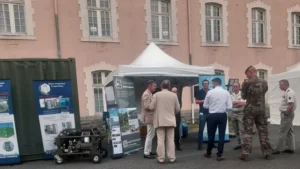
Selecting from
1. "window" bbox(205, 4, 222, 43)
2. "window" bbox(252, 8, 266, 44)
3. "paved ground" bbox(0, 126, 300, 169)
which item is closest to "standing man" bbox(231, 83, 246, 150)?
"paved ground" bbox(0, 126, 300, 169)

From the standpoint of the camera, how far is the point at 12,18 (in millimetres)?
9906

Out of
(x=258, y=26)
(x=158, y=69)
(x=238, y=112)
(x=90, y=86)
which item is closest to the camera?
(x=238, y=112)

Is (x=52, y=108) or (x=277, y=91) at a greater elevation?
(x=52, y=108)

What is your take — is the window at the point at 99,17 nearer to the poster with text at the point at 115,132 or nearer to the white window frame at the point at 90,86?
the white window frame at the point at 90,86

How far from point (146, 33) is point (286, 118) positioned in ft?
23.2

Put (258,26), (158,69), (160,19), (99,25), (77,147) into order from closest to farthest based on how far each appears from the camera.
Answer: (77,147)
(158,69)
(99,25)
(160,19)
(258,26)

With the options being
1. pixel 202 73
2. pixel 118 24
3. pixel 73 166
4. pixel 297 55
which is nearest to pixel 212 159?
pixel 202 73

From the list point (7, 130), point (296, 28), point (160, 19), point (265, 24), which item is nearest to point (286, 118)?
point (7, 130)

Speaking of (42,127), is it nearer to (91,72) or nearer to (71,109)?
(71,109)

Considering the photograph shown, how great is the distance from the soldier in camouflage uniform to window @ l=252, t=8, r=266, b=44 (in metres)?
9.44

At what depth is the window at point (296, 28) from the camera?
15.5 m

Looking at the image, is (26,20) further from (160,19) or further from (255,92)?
(255,92)

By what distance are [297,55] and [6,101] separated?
14.8 metres

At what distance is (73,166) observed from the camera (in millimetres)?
6082
